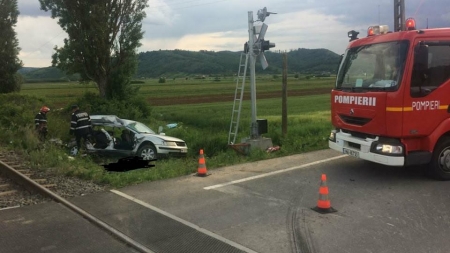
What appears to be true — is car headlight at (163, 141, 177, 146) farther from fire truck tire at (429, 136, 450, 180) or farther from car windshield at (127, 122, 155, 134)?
fire truck tire at (429, 136, 450, 180)

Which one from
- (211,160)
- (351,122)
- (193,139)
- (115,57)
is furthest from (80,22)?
(351,122)

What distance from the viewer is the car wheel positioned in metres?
11.8

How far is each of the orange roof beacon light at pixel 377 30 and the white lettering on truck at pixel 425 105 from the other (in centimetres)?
169

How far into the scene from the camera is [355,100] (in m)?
7.92

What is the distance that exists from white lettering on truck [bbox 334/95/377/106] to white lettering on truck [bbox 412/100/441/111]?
2.26ft

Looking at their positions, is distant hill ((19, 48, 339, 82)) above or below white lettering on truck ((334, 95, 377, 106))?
above

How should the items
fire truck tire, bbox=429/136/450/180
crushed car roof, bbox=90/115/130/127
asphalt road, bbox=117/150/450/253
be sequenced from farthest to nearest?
crushed car roof, bbox=90/115/130/127 → fire truck tire, bbox=429/136/450/180 → asphalt road, bbox=117/150/450/253

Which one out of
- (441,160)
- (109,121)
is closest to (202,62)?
(109,121)

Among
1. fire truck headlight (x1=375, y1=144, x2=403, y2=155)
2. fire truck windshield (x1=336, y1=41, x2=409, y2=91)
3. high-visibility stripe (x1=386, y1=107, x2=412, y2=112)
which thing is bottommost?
fire truck headlight (x1=375, y1=144, x2=403, y2=155)

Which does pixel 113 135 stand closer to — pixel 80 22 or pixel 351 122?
pixel 351 122

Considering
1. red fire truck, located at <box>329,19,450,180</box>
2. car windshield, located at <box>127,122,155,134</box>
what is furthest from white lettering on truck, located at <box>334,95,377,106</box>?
car windshield, located at <box>127,122,155,134</box>

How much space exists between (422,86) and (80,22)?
19976 millimetres

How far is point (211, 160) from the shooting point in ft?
35.5

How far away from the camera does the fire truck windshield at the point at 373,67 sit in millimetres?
7238
